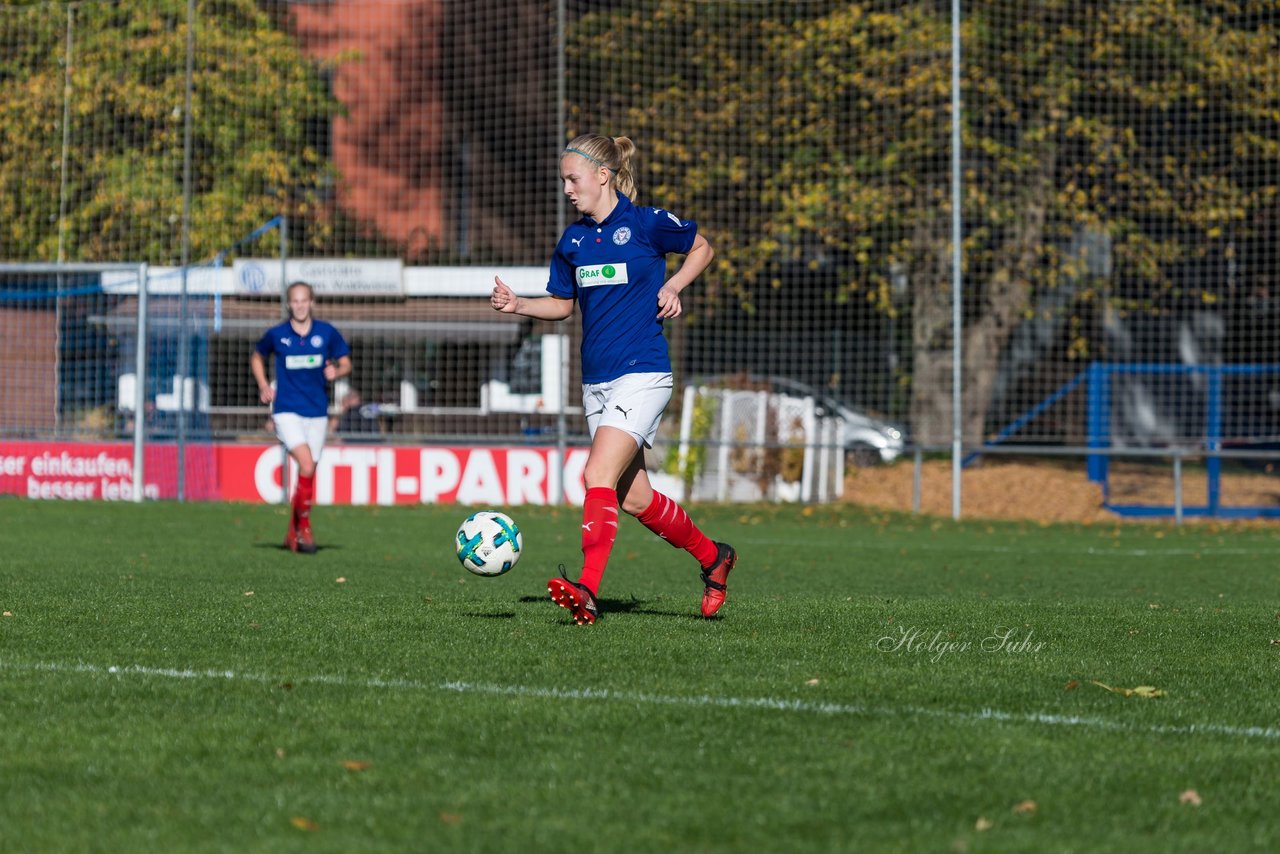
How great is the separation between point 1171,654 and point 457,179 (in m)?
21.6

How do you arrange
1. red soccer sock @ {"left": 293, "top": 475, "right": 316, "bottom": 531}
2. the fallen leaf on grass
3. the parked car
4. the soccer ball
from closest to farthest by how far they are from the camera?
1. the fallen leaf on grass
2. the soccer ball
3. red soccer sock @ {"left": 293, "top": 475, "right": 316, "bottom": 531}
4. the parked car

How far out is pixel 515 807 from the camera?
12.4ft

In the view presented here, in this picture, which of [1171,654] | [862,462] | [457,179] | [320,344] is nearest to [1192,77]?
[862,462]

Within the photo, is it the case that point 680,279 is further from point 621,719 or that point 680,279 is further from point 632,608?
point 621,719

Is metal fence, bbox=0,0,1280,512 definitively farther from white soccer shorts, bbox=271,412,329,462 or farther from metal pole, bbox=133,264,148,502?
white soccer shorts, bbox=271,412,329,462

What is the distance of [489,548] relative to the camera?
758cm

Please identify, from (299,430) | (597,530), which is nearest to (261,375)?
(299,430)

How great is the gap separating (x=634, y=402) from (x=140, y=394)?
13114 mm

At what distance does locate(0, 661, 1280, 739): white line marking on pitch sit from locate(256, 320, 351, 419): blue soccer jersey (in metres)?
7.26

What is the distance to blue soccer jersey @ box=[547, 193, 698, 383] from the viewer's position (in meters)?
7.21

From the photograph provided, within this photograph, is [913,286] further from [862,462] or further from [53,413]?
[53,413]

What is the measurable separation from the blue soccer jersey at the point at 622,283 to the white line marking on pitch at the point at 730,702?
2187 mm

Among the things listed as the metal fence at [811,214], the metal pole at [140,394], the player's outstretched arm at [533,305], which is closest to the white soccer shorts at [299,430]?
the player's outstretched arm at [533,305]

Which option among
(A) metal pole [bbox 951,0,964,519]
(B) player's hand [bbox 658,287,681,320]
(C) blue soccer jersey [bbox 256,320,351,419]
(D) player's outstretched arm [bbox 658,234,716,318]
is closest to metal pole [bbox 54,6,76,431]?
(C) blue soccer jersey [bbox 256,320,351,419]
